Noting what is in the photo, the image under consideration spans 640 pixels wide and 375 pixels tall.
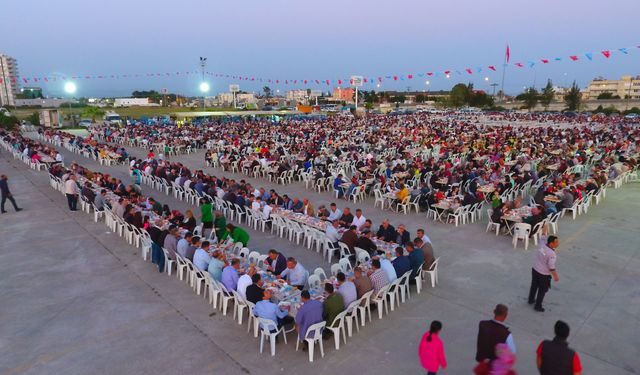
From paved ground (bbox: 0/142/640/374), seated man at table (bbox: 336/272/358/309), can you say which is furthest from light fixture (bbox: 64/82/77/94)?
seated man at table (bbox: 336/272/358/309)

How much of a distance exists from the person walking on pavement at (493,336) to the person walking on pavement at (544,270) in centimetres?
249

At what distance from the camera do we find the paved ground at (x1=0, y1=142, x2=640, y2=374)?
218 inches

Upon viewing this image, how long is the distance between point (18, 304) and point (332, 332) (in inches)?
226

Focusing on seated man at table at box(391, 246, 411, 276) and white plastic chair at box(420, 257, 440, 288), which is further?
white plastic chair at box(420, 257, 440, 288)

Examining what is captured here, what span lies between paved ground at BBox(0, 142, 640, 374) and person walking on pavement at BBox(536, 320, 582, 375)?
1562 mm

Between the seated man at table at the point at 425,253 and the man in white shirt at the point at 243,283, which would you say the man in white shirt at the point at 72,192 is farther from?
the seated man at table at the point at 425,253

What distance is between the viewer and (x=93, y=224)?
11.9 meters

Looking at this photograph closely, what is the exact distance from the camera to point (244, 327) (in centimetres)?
639

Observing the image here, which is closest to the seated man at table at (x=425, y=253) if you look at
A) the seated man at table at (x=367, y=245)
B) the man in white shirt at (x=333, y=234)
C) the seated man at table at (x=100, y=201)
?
the seated man at table at (x=367, y=245)

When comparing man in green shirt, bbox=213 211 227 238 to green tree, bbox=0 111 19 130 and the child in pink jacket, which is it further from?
green tree, bbox=0 111 19 130

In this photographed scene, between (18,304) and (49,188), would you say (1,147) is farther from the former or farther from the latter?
(18,304)

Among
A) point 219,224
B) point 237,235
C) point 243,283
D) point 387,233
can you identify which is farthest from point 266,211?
point 243,283

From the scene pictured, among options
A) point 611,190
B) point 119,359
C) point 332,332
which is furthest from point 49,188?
point 611,190

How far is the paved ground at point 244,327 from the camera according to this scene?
5.54m
